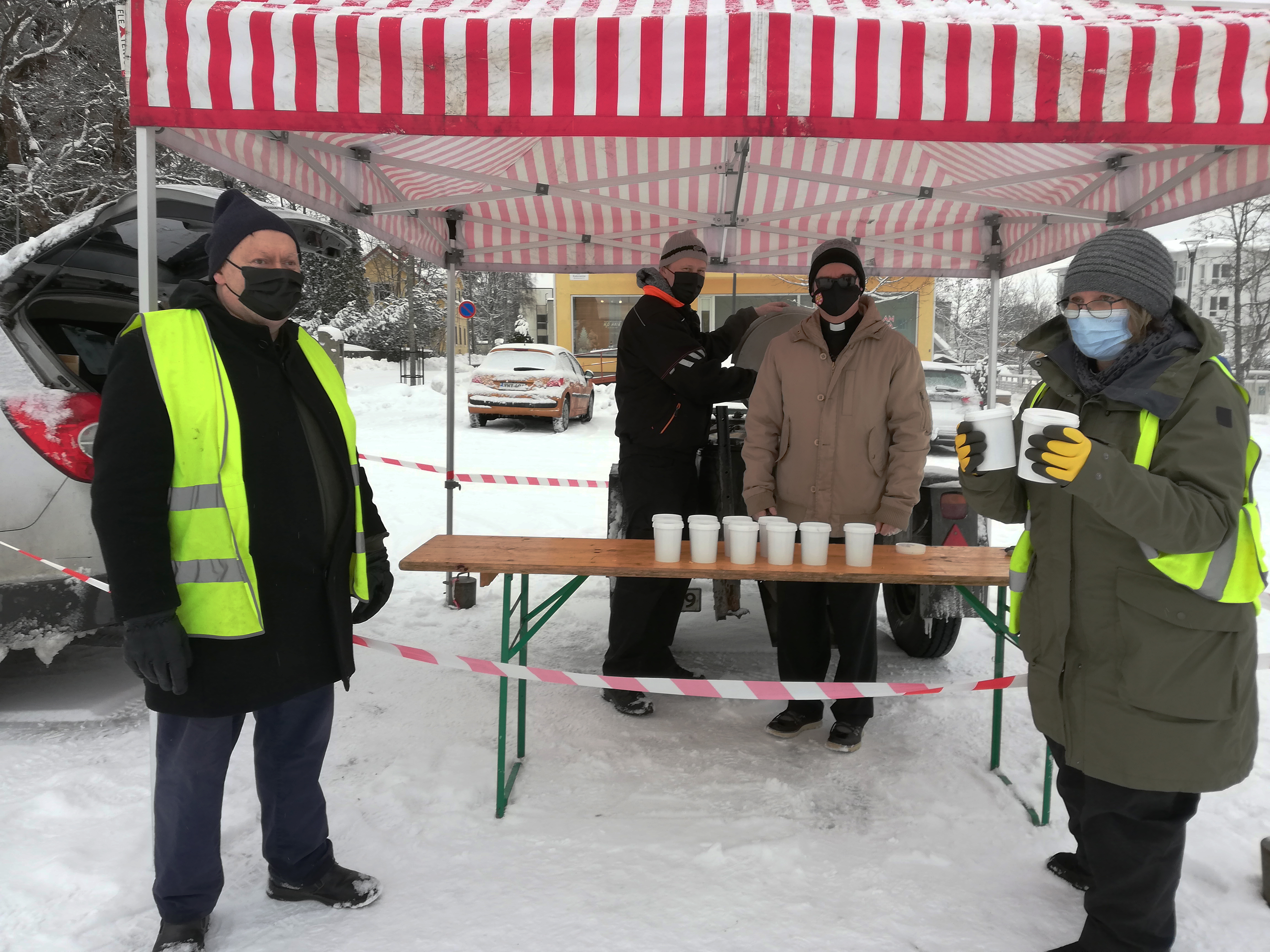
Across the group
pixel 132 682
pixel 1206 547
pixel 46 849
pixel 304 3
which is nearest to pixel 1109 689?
pixel 1206 547

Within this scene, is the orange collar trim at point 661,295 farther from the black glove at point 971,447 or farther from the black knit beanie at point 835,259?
the black glove at point 971,447

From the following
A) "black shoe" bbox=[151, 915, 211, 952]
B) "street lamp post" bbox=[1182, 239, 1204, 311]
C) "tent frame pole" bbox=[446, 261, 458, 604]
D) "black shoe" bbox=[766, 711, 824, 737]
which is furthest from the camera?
"street lamp post" bbox=[1182, 239, 1204, 311]

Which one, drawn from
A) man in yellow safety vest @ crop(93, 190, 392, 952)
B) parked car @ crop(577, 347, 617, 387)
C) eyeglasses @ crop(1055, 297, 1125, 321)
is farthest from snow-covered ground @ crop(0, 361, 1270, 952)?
parked car @ crop(577, 347, 617, 387)

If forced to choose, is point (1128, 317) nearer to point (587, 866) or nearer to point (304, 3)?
point (587, 866)

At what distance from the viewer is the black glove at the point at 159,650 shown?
191 cm

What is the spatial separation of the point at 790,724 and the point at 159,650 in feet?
8.05

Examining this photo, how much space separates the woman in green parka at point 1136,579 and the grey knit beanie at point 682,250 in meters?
2.06

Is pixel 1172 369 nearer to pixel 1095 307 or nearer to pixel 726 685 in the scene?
pixel 1095 307

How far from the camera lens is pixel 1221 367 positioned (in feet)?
6.00

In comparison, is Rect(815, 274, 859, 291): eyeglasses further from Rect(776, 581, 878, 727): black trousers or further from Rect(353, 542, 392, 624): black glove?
Rect(353, 542, 392, 624): black glove

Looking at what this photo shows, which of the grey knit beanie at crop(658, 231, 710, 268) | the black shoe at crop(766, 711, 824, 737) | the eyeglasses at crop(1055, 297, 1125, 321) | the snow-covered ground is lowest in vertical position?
the snow-covered ground

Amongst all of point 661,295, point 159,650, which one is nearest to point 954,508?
point 661,295

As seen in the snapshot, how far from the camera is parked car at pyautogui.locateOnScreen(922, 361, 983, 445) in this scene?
1219cm

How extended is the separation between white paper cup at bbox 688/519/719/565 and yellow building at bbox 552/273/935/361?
16574mm
